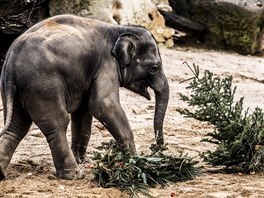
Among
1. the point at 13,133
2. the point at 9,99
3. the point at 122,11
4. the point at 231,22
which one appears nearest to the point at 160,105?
the point at 13,133

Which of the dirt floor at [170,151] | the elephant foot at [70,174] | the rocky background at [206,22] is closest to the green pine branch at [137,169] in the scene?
the dirt floor at [170,151]

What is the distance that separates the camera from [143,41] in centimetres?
751

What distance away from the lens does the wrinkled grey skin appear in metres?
6.50

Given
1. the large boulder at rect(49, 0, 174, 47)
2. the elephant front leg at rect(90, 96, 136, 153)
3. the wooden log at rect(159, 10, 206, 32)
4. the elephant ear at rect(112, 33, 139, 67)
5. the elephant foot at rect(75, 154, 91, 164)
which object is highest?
the elephant ear at rect(112, 33, 139, 67)

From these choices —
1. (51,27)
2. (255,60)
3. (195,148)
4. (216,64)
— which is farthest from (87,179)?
(255,60)

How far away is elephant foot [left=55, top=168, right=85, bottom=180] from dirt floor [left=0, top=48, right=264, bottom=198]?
7 centimetres

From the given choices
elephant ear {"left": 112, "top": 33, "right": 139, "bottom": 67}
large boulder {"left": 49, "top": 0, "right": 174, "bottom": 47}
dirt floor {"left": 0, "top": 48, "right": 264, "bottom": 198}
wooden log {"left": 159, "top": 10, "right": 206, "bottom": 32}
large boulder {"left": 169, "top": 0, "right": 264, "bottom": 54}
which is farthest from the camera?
wooden log {"left": 159, "top": 10, "right": 206, "bottom": 32}

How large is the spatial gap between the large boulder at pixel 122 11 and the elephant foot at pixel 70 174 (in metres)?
7.81

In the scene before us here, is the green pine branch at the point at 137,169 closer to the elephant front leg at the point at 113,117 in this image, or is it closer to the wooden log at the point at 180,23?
the elephant front leg at the point at 113,117

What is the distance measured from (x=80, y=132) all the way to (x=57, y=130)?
3.49 ft

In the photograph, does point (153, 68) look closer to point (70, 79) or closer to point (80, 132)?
point (80, 132)

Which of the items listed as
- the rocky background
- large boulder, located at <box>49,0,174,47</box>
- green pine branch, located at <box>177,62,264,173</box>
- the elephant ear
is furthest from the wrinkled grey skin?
the rocky background

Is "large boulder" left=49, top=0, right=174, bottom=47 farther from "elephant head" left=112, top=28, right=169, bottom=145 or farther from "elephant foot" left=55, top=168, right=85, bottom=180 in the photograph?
"elephant foot" left=55, top=168, right=85, bottom=180

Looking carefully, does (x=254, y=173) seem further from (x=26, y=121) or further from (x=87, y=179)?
(x=26, y=121)
